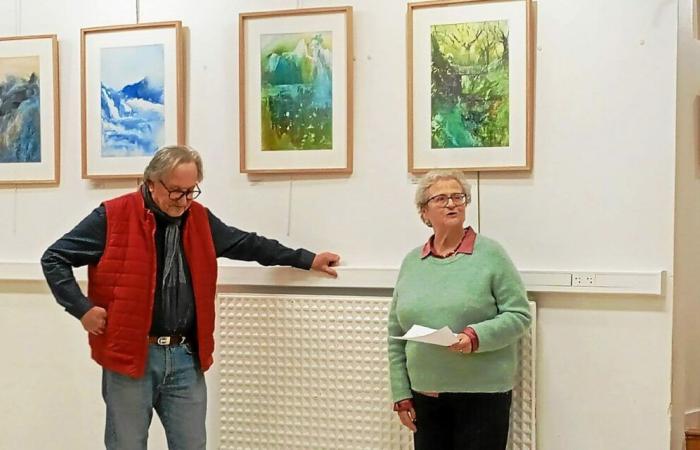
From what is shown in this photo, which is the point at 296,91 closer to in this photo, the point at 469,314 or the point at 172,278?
the point at 172,278

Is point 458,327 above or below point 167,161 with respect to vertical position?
below

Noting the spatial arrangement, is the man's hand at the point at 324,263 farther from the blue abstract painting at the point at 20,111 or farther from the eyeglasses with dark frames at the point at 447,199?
the blue abstract painting at the point at 20,111

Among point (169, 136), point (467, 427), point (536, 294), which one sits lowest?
point (467, 427)

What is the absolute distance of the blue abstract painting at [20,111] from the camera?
2.98m

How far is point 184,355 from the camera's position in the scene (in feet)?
7.70

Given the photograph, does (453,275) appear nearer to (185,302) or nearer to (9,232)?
(185,302)

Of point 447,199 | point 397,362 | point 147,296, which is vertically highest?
point 447,199

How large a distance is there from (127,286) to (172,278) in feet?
0.44

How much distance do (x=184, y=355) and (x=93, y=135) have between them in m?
1.04

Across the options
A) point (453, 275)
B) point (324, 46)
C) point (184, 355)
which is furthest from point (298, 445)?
point (324, 46)

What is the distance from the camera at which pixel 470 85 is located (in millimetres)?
2551

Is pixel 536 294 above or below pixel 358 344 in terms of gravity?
above

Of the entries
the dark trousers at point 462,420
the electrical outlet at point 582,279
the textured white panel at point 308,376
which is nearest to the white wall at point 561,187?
the electrical outlet at point 582,279

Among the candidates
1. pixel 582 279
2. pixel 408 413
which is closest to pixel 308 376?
pixel 408 413
